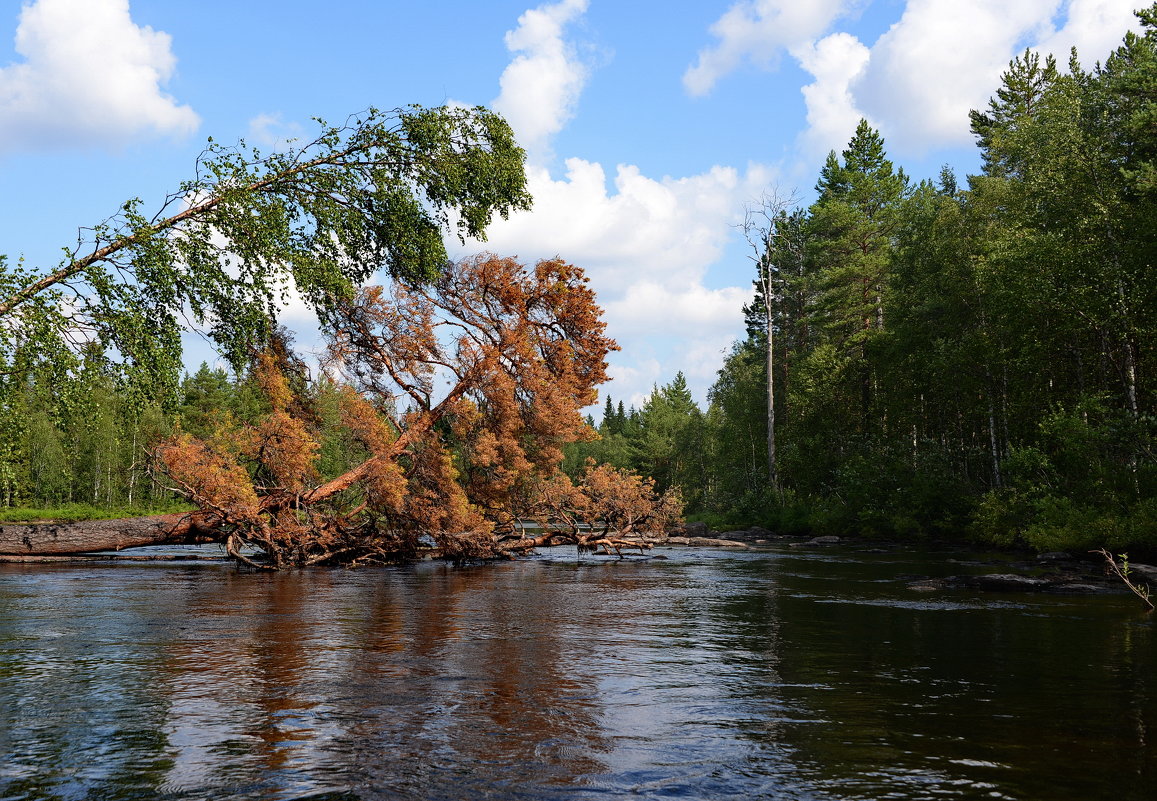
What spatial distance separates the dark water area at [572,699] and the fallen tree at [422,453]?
10.1m

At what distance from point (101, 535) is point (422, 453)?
1220 centimetres

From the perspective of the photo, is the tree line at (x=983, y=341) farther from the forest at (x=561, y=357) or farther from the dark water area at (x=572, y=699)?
the dark water area at (x=572, y=699)

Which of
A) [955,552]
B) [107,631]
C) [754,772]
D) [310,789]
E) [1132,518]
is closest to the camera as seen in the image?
[310,789]

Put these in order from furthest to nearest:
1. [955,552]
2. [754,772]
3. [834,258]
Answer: [834,258] < [955,552] < [754,772]

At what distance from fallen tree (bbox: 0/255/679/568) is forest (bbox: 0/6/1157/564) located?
13cm

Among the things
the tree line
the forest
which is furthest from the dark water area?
the tree line

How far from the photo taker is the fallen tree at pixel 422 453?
29234 mm

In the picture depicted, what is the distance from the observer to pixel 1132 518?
1011 inches

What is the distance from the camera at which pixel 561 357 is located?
39.3 metres

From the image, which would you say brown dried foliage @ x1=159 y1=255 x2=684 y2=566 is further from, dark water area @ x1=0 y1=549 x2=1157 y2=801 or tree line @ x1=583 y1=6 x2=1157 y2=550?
tree line @ x1=583 y1=6 x2=1157 y2=550

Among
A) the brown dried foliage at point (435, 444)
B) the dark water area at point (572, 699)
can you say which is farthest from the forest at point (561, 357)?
the dark water area at point (572, 699)

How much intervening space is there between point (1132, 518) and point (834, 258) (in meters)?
40.3

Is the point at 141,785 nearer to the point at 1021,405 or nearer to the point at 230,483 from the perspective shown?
the point at 230,483

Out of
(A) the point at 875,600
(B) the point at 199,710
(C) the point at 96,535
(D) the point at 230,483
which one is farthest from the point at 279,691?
(C) the point at 96,535
